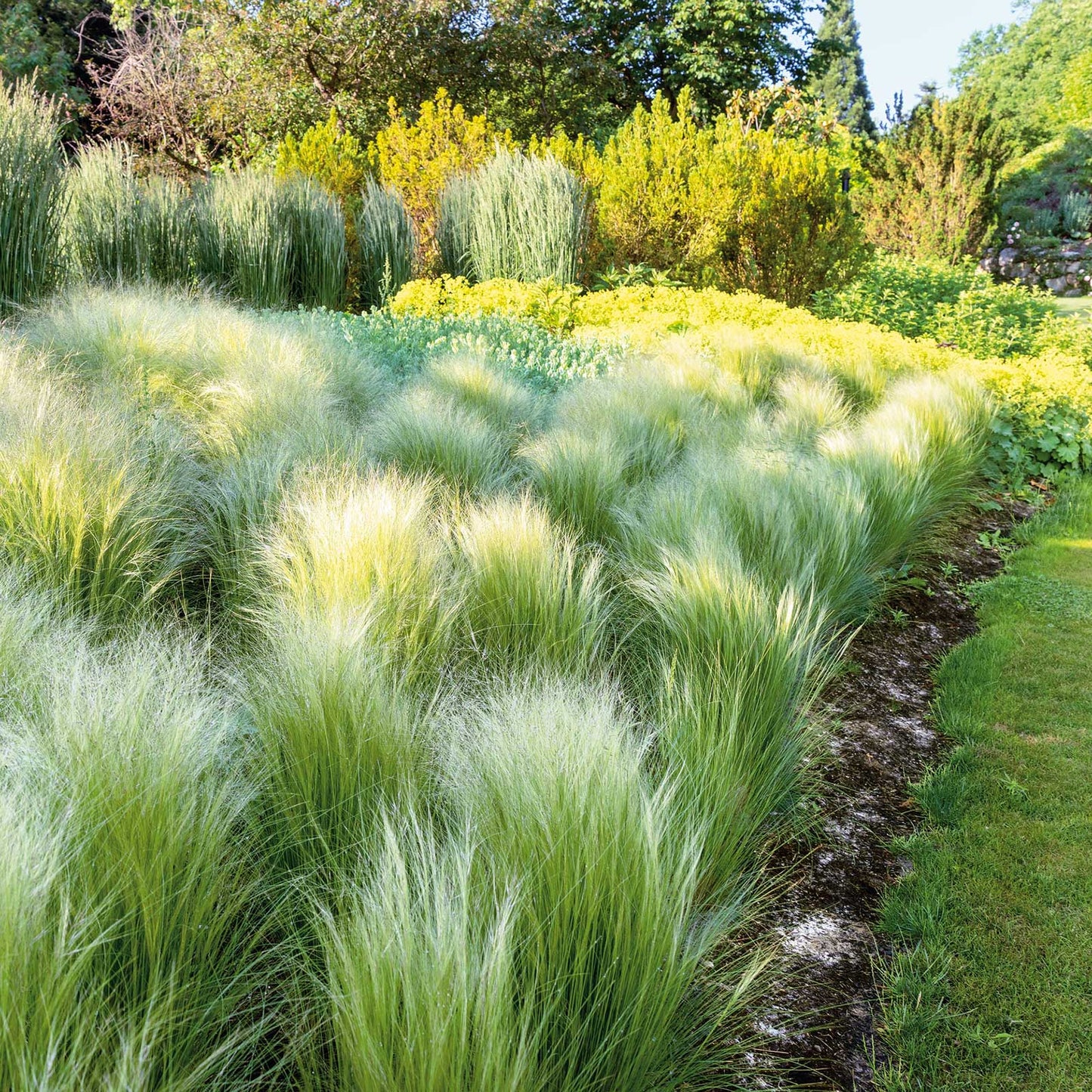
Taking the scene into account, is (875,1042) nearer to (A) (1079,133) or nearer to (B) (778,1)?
(B) (778,1)

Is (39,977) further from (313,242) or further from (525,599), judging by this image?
(313,242)

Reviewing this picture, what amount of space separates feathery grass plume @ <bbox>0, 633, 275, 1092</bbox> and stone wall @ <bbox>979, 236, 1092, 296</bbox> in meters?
20.1

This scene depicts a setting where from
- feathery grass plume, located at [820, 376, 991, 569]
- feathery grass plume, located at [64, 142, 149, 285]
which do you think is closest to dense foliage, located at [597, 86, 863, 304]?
feathery grass plume, located at [820, 376, 991, 569]

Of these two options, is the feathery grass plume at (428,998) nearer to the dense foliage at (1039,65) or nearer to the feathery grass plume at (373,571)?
the feathery grass plume at (373,571)

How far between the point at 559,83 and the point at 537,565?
19.2 meters

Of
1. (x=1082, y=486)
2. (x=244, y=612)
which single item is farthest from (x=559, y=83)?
(x=244, y=612)

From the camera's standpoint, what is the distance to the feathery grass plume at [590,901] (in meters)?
1.13

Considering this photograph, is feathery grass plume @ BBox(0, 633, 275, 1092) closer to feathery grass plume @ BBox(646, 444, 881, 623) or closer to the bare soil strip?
the bare soil strip

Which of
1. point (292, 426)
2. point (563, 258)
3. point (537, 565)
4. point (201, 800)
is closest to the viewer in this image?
point (201, 800)

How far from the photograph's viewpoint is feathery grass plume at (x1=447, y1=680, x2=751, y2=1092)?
3.72 ft

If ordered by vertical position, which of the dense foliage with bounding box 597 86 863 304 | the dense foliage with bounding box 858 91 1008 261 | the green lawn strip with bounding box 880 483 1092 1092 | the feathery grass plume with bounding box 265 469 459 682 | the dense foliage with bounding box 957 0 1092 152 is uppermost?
the dense foliage with bounding box 957 0 1092 152

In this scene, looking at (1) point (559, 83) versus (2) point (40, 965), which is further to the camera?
(1) point (559, 83)

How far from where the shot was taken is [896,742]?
2.59m

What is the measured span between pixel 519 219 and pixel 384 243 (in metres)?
1.55
